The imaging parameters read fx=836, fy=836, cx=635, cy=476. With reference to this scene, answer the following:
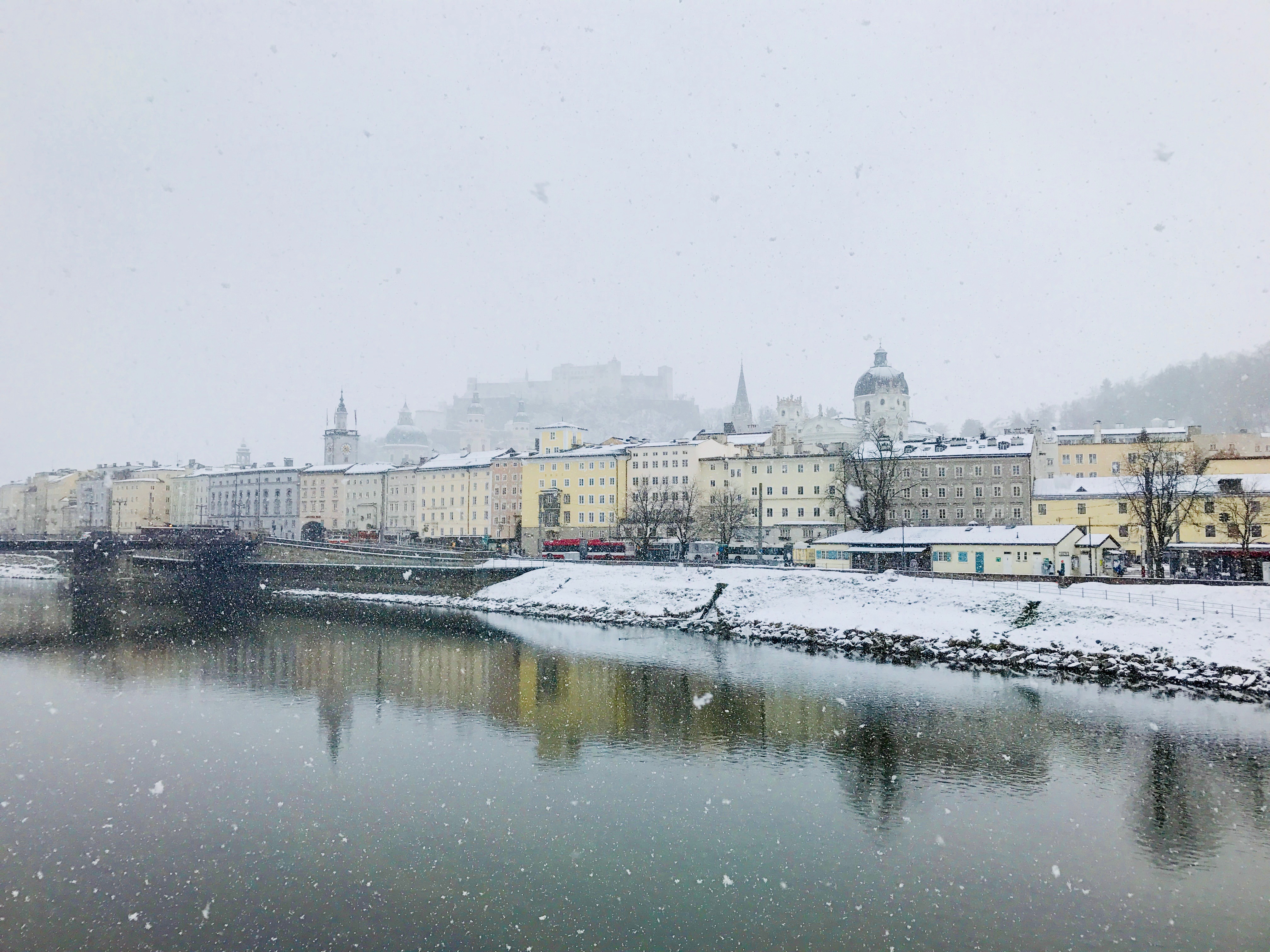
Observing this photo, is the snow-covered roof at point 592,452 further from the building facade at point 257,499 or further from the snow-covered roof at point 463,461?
the building facade at point 257,499

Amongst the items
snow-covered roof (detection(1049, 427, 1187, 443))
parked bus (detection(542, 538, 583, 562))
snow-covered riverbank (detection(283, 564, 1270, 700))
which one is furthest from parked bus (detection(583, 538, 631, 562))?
snow-covered roof (detection(1049, 427, 1187, 443))

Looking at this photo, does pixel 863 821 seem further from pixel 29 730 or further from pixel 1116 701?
pixel 29 730

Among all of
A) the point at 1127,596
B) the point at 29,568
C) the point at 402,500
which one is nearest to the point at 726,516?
the point at 1127,596

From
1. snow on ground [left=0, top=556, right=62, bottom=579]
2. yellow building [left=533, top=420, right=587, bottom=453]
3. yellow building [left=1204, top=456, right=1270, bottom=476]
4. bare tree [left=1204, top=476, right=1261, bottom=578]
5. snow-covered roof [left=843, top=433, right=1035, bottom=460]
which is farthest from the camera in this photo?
yellow building [left=533, top=420, right=587, bottom=453]

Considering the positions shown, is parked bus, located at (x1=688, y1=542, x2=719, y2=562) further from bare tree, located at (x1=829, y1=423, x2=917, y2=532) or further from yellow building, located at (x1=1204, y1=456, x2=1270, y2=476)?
yellow building, located at (x1=1204, y1=456, x2=1270, y2=476)

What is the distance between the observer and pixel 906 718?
2734cm

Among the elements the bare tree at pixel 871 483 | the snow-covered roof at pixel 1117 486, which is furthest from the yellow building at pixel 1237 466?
the bare tree at pixel 871 483

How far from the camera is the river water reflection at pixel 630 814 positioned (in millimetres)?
14711

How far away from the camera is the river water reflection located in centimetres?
1471

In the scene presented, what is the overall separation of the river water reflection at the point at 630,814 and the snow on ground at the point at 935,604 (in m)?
5.26

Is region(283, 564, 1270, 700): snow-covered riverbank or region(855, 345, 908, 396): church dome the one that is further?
region(855, 345, 908, 396): church dome

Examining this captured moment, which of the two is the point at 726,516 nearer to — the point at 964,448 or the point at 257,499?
the point at 964,448

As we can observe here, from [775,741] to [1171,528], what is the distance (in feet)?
138

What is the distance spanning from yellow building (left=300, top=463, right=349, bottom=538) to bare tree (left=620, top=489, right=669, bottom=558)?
161ft
